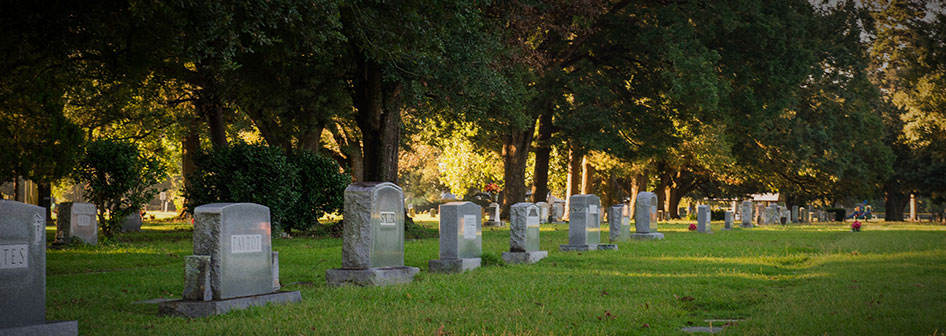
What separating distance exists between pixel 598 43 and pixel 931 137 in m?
21.9

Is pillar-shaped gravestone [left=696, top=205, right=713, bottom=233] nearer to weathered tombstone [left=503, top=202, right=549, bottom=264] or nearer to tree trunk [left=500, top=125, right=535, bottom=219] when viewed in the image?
tree trunk [left=500, top=125, right=535, bottom=219]

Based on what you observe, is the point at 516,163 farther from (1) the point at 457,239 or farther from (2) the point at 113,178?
(1) the point at 457,239

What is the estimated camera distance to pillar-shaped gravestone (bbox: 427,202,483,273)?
14.3 metres

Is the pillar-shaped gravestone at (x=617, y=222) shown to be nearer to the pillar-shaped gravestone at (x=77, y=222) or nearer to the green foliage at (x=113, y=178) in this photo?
the green foliage at (x=113, y=178)

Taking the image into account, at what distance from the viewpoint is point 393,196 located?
12977 millimetres

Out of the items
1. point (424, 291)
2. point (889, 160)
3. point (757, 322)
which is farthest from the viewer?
point (889, 160)

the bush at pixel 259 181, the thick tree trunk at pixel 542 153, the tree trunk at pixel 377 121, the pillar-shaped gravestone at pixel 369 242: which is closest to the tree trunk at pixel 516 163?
the thick tree trunk at pixel 542 153

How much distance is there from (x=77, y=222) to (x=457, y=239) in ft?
38.5

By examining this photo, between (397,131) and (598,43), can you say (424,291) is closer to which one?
(397,131)

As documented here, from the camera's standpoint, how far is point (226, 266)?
9.44 meters

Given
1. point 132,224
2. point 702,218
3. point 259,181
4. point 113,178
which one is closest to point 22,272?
point 113,178

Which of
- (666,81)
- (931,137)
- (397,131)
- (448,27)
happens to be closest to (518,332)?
(448,27)

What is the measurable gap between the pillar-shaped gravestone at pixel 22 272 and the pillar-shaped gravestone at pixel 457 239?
7.57m

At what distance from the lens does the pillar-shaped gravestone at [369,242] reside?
12047mm
